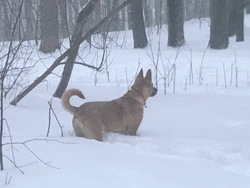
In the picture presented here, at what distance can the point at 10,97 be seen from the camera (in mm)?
8391

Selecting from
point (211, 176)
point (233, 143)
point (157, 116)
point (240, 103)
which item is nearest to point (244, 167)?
point (211, 176)

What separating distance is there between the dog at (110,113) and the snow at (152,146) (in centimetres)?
16

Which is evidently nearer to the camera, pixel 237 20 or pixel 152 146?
pixel 152 146

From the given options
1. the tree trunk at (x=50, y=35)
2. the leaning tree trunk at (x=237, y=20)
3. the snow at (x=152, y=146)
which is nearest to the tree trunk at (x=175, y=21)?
the leaning tree trunk at (x=237, y=20)

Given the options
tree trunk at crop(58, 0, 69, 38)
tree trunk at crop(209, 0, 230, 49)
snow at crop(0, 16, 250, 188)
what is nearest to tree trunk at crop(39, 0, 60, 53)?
tree trunk at crop(58, 0, 69, 38)

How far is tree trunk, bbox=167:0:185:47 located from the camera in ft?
56.9

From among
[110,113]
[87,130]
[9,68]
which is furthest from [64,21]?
[87,130]

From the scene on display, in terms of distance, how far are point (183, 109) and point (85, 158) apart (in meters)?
3.71

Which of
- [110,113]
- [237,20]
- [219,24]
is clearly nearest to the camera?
[110,113]

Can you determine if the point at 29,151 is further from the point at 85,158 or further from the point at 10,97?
A: the point at 10,97

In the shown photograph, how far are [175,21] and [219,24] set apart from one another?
1.53 m

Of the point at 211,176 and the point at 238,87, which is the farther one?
the point at 238,87

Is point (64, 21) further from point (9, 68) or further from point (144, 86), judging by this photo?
point (144, 86)

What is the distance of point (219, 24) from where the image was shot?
1677 centimetres
